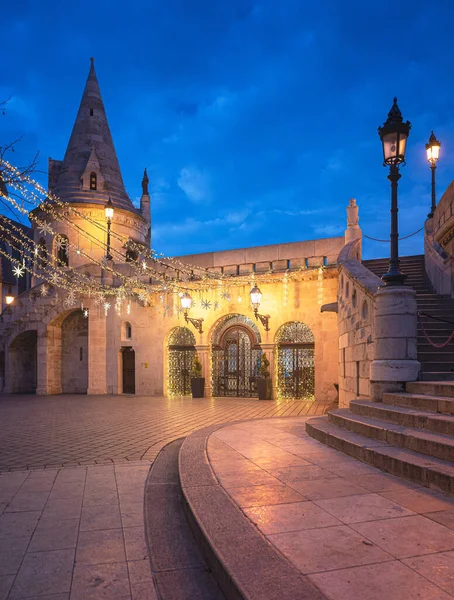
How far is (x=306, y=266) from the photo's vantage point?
1655 cm

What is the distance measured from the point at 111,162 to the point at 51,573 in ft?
85.4

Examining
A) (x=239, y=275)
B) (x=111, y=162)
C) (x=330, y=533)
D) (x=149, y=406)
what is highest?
(x=111, y=162)

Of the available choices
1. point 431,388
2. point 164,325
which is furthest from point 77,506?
point 164,325

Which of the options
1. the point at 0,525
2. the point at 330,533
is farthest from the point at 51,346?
the point at 330,533

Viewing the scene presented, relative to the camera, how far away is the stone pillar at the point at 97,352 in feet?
66.5

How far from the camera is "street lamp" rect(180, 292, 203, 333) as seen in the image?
17281 millimetres

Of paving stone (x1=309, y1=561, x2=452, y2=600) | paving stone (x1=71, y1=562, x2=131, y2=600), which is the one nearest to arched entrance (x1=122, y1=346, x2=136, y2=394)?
paving stone (x1=71, y1=562, x2=131, y2=600)

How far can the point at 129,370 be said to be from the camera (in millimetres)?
20641

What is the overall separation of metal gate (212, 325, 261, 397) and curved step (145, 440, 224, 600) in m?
12.8

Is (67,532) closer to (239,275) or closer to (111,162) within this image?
(239,275)

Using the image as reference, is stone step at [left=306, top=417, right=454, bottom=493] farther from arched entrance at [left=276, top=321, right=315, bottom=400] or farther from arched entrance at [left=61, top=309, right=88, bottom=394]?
arched entrance at [left=61, top=309, right=88, bottom=394]

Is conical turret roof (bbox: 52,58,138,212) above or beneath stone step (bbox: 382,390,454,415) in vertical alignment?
above

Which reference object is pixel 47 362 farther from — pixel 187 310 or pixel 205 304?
pixel 205 304

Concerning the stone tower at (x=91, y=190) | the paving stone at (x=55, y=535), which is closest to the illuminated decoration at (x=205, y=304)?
the stone tower at (x=91, y=190)
